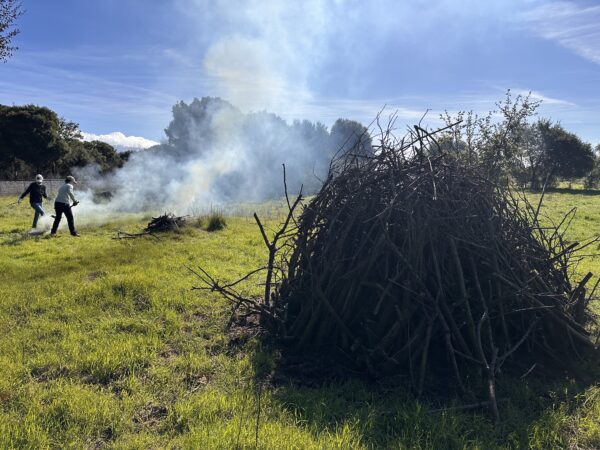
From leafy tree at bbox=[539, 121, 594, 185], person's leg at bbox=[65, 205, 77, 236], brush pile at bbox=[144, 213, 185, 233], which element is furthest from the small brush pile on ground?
leafy tree at bbox=[539, 121, 594, 185]

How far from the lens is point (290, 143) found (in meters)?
43.2

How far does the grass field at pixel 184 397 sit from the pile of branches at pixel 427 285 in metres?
0.34

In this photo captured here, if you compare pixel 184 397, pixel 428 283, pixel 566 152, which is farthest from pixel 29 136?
pixel 566 152

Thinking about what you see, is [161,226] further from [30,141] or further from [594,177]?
[594,177]

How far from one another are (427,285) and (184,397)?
7.79 feet

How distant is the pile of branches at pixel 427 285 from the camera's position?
3.52 meters

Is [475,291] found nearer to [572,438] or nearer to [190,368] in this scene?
[572,438]

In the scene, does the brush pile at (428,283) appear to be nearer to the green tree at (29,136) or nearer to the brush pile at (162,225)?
the brush pile at (162,225)

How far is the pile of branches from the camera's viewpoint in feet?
11.5

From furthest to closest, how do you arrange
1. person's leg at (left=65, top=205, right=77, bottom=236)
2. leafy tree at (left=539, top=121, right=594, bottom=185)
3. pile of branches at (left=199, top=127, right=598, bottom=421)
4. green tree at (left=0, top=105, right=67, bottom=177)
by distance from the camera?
leafy tree at (left=539, top=121, right=594, bottom=185), green tree at (left=0, top=105, right=67, bottom=177), person's leg at (left=65, top=205, right=77, bottom=236), pile of branches at (left=199, top=127, right=598, bottom=421)

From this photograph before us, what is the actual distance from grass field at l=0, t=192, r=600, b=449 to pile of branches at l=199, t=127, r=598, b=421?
338 mm

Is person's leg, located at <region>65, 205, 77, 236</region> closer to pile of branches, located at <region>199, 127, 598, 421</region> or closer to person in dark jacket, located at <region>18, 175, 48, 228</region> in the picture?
person in dark jacket, located at <region>18, 175, 48, 228</region>

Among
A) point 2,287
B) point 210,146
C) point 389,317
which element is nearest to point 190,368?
point 389,317

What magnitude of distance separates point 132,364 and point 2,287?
3.44 metres
